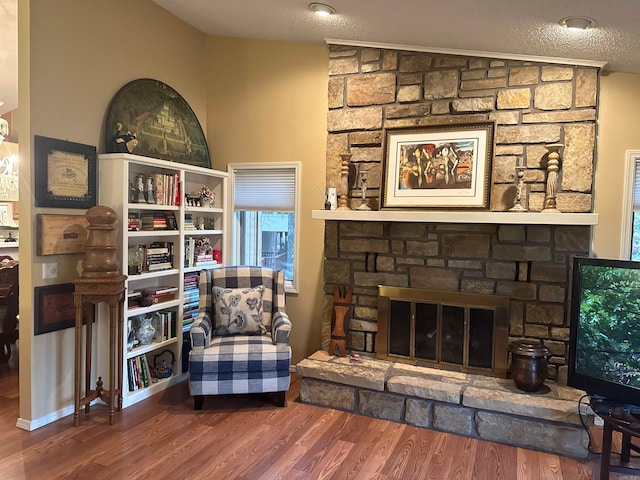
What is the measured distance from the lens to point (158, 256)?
12.2 ft

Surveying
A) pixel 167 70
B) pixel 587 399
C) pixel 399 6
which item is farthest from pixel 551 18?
pixel 167 70

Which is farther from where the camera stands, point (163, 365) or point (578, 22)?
point (163, 365)

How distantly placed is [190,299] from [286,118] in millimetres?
1846

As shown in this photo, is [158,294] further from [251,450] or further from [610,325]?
[610,325]

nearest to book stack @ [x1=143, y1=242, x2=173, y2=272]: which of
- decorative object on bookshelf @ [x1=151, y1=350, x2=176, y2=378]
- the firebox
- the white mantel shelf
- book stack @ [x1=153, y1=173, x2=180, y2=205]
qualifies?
book stack @ [x1=153, y1=173, x2=180, y2=205]

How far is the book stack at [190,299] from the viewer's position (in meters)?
3.98

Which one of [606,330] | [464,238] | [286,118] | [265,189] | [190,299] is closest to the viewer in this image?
[606,330]

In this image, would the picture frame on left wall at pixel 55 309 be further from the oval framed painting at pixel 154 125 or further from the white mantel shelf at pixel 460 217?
the white mantel shelf at pixel 460 217

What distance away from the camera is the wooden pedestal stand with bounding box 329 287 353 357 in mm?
3777

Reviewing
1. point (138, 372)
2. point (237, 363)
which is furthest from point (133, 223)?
point (237, 363)

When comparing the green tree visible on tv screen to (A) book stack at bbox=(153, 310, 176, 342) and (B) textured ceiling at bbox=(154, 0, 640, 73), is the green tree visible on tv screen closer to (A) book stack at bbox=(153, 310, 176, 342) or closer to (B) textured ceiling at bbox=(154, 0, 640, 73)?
(B) textured ceiling at bbox=(154, 0, 640, 73)

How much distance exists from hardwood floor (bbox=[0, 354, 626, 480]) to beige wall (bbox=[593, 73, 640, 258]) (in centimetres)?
164

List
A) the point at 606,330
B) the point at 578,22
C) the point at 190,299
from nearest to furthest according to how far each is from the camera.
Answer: the point at 578,22, the point at 606,330, the point at 190,299

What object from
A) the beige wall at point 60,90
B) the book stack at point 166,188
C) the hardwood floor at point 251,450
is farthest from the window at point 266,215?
the hardwood floor at point 251,450
